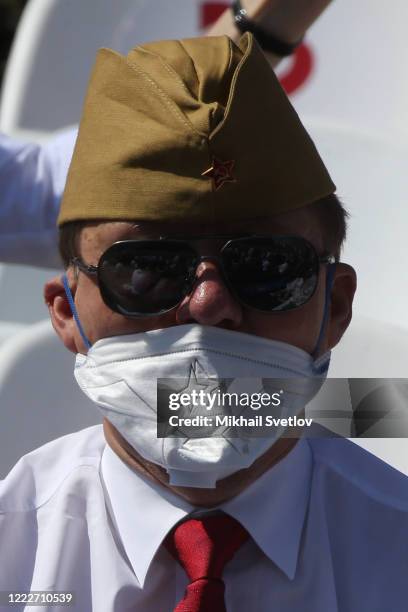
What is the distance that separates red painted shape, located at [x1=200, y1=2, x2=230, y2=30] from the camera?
372 centimetres

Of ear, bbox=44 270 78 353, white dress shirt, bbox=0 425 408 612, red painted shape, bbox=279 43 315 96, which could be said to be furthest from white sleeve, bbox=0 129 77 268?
red painted shape, bbox=279 43 315 96

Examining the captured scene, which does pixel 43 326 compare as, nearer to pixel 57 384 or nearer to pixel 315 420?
pixel 57 384

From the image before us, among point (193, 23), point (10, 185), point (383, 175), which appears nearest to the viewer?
point (10, 185)

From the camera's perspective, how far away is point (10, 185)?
1969mm

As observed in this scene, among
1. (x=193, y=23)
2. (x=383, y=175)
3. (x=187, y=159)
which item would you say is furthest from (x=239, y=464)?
(x=193, y=23)

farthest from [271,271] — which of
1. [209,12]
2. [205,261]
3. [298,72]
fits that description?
[209,12]

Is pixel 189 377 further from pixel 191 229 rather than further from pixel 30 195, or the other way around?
pixel 30 195

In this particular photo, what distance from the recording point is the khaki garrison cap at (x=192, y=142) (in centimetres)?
128

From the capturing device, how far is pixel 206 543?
1.32 metres

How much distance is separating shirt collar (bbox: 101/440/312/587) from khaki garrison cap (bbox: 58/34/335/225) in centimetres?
39

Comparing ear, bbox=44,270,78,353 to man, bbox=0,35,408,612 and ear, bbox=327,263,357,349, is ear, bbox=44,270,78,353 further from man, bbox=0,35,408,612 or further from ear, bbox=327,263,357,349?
ear, bbox=327,263,357,349

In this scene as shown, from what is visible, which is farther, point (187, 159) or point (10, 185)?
point (10, 185)

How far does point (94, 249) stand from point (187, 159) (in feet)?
0.59

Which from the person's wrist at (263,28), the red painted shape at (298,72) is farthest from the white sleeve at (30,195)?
the red painted shape at (298,72)
